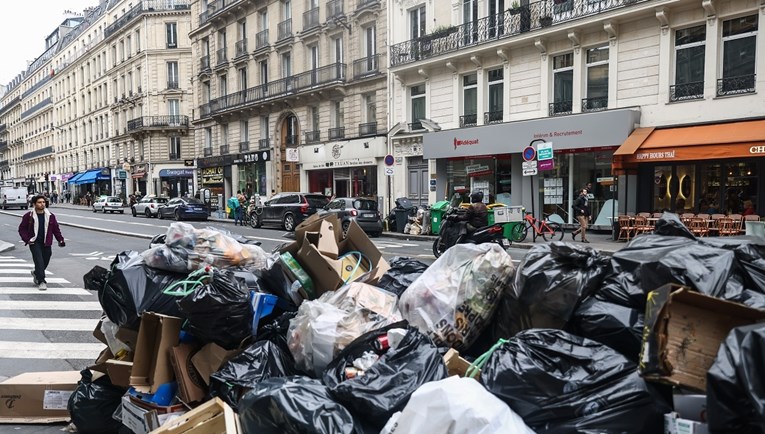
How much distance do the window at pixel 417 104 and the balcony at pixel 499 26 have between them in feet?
4.18

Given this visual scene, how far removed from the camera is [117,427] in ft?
13.3

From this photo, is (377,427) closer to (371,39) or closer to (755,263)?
(755,263)

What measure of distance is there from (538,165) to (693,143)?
467 centimetres

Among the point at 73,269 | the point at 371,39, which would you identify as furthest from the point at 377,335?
the point at 371,39

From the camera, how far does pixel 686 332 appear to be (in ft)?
7.25

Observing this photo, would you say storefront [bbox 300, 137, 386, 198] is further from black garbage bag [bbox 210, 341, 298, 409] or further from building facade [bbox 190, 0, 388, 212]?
black garbage bag [bbox 210, 341, 298, 409]

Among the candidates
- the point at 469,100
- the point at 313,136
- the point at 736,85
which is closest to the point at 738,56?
the point at 736,85

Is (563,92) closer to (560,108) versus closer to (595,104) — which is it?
(560,108)

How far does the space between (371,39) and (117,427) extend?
25156mm

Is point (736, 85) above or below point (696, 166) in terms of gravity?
above

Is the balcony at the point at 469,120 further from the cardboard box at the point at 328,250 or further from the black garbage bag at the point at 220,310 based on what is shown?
the black garbage bag at the point at 220,310

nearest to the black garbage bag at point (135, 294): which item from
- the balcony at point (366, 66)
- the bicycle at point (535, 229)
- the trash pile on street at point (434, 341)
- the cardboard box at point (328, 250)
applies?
the trash pile on street at point (434, 341)

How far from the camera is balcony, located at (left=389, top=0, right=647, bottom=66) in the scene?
17984 mm

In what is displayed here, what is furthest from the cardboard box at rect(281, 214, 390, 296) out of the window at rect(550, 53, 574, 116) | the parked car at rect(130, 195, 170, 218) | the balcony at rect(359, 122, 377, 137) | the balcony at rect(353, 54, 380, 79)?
the parked car at rect(130, 195, 170, 218)
